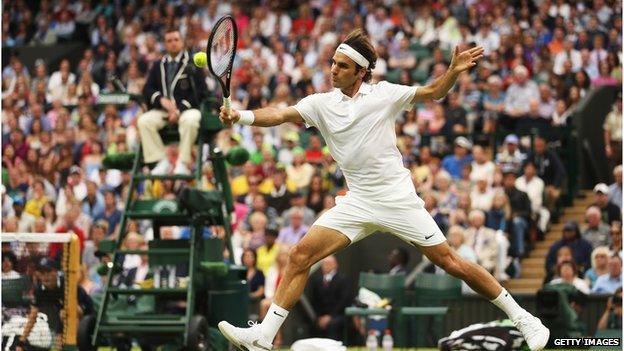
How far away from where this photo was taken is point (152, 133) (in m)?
16.0

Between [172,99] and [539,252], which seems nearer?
[172,99]

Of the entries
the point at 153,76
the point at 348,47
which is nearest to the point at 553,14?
the point at 153,76

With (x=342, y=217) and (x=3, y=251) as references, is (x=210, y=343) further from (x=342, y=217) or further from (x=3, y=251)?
(x=342, y=217)

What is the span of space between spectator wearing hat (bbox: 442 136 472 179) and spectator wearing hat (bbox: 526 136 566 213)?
987 millimetres

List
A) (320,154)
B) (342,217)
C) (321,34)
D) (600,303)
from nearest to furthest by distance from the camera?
(342,217) < (600,303) < (320,154) < (321,34)

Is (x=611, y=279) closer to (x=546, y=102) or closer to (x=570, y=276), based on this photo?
(x=570, y=276)

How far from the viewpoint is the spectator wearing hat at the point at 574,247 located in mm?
20017

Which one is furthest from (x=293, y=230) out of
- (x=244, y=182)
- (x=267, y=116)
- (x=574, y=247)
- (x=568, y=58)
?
(x=267, y=116)

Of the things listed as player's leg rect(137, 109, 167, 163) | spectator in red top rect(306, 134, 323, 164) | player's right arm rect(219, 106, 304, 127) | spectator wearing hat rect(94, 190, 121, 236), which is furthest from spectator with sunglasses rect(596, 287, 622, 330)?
spectator wearing hat rect(94, 190, 121, 236)

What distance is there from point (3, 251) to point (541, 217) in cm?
873

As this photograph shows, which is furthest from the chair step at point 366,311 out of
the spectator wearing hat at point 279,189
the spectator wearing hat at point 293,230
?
the spectator wearing hat at point 279,189

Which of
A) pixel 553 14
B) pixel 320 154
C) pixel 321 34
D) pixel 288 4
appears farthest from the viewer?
pixel 288 4

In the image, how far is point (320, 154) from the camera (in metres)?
24.3

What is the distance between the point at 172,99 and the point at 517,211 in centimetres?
730
